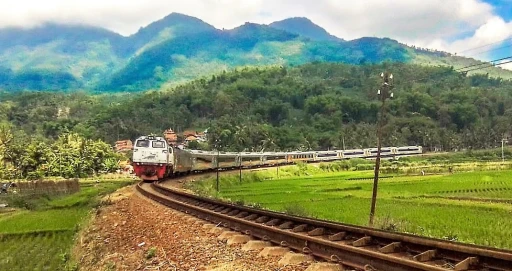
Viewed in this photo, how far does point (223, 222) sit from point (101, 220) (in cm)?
987

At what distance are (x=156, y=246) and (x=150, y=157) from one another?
25.9 meters

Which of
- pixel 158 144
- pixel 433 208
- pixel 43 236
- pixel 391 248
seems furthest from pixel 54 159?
pixel 391 248

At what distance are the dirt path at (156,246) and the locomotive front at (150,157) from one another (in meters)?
16.0

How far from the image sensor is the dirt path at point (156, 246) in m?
10.0

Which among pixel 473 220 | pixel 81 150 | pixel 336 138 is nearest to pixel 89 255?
pixel 473 220

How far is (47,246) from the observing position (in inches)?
1096

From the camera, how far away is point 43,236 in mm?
31281

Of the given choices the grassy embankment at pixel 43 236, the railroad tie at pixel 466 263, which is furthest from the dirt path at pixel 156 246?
the railroad tie at pixel 466 263

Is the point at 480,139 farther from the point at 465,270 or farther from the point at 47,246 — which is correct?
the point at 465,270

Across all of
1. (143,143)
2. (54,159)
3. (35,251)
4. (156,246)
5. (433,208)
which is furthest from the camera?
(54,159)

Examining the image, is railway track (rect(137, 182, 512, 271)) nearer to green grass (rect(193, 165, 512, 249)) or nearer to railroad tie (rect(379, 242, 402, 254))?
railroad tie (rect(379, 242, 402, 254))

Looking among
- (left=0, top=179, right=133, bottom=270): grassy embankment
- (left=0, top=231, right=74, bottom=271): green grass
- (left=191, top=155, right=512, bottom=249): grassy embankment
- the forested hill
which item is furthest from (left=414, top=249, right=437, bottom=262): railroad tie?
the forested hill

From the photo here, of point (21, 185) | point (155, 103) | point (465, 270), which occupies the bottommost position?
point (21, 185)

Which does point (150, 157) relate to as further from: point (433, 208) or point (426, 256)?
point (426, 256)
